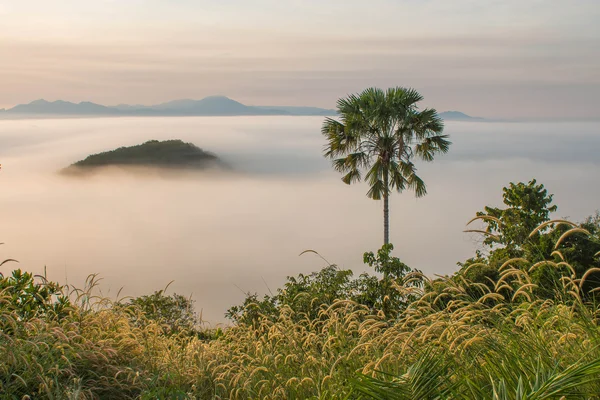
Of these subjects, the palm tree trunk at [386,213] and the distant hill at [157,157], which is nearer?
the palm tree trunk at [386,213]

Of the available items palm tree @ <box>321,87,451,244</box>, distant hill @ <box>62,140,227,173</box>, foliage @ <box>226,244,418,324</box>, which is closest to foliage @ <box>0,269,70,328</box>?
foliage @ <box>226,244,418,324</box>

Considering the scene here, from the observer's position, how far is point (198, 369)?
19.2ft

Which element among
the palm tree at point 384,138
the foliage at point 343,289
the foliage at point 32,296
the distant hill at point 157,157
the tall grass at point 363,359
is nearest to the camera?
the tall grass at point 363,359

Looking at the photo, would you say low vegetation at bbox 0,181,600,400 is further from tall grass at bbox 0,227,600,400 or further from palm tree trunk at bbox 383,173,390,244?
palm tree trunk at bbox 383,173,390,244

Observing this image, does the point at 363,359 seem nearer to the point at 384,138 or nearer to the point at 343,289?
the point at 343,289

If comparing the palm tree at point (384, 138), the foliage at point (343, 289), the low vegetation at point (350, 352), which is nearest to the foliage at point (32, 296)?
the low vegetation at point (350, 352)

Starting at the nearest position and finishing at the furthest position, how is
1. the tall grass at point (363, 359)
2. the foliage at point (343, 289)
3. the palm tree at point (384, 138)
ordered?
the tall grass at point (363, 359), the foliage at point (343, 289), the palm tree at point (384, 138)

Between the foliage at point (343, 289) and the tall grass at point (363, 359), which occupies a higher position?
the tall grass at point (363, 359)

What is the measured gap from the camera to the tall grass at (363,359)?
300cm

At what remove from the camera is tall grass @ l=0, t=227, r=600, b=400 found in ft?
9.84

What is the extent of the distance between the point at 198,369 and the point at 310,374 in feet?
4.84

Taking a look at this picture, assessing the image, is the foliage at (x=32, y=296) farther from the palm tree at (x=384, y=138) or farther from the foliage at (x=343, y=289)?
the palm tree at (x=384, y=138)

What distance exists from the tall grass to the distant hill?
86826mm

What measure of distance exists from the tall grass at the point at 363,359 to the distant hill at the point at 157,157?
8683 cm
